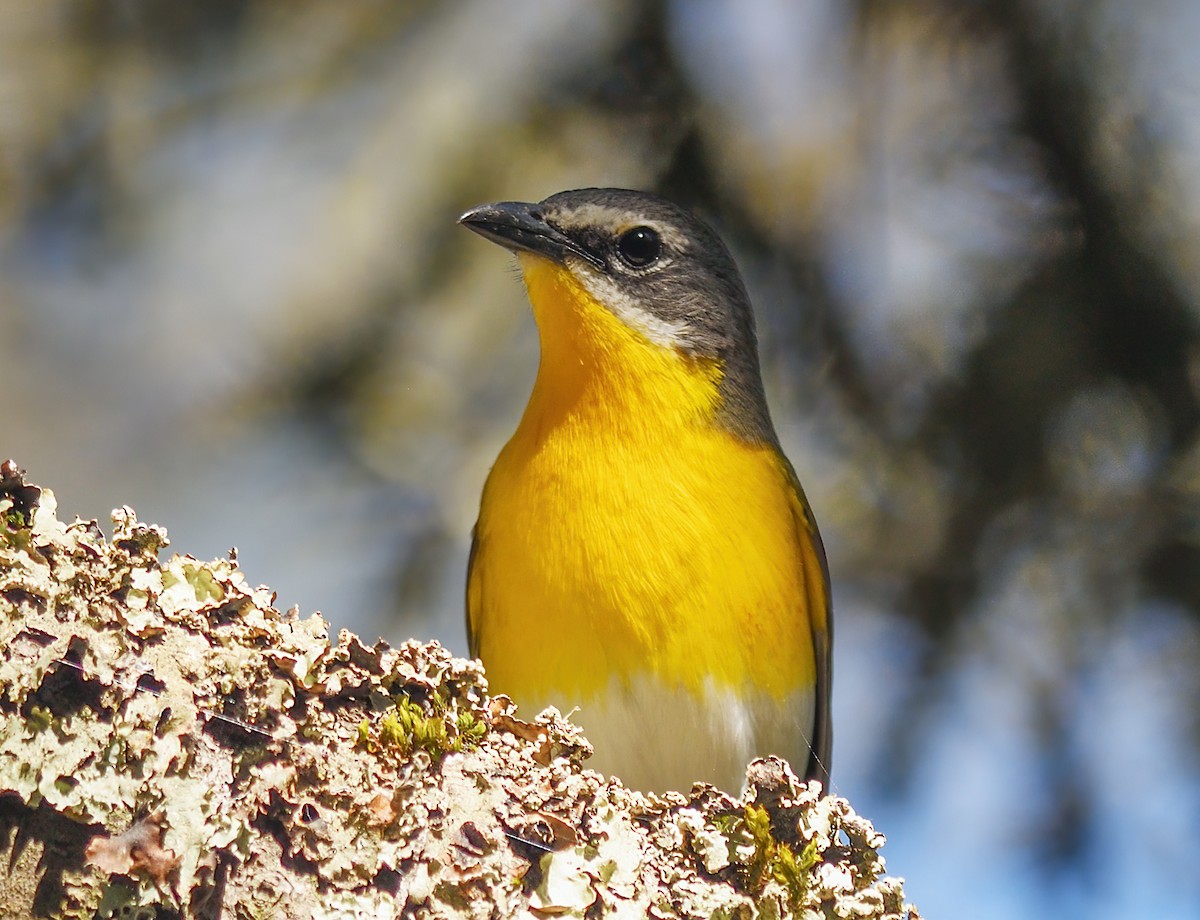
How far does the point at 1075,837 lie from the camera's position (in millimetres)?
4359

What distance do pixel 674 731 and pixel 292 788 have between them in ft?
6.22

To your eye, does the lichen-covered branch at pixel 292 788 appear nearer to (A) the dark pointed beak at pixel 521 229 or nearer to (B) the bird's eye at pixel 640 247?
(A) the dark pointed beak at pixel 521 229

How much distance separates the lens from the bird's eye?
3.97m

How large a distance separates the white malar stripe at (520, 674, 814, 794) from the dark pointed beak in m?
1.32

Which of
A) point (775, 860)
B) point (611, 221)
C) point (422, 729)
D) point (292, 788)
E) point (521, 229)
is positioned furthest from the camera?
point (611, 221)

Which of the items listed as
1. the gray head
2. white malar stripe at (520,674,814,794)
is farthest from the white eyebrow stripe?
white malar stripe at (520,674,814,794)

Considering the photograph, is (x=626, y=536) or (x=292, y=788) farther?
(x=626, y=536)

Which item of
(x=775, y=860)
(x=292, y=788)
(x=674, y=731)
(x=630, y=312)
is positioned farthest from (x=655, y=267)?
(x=292, y=788)

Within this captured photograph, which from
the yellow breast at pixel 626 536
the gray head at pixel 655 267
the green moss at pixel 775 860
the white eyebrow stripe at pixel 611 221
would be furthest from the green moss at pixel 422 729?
the white eyebrow stripe at pixel 611 221

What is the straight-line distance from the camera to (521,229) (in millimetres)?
3799

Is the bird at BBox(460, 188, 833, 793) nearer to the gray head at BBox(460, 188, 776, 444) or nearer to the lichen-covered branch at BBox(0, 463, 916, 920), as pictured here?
the gray head at BBox(460, 188, 776, 444)

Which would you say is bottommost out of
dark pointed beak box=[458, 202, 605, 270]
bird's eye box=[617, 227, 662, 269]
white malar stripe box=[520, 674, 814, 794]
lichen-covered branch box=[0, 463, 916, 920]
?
lichen-covered branch box=[0, 463, 916, 920]

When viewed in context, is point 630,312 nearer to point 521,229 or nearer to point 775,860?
point 521,229

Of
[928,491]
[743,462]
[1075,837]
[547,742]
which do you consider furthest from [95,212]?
[1075,837]
